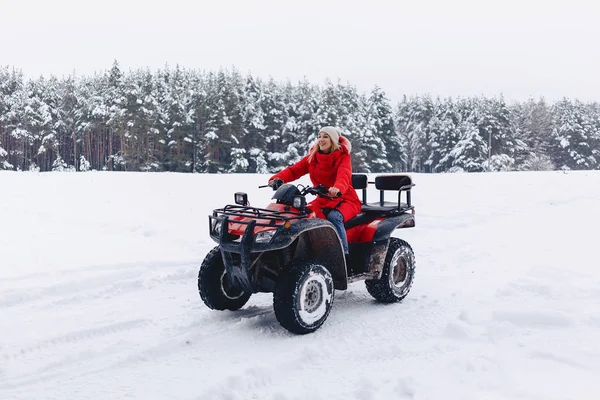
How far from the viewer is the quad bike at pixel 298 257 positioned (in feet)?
16.1

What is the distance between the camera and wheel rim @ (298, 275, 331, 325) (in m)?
5.00

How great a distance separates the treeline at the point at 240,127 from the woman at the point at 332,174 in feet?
144

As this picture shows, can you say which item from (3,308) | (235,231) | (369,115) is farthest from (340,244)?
A: (369,115)

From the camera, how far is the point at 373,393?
12.1 feet

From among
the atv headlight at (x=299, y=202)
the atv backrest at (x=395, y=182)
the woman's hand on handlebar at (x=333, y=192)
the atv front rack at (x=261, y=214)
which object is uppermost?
the atv backrest at (x=395, y=182)

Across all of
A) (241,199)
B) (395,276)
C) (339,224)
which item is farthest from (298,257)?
(395,276)

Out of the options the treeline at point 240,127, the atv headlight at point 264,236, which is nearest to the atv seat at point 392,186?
the atv headlight at point 264,236

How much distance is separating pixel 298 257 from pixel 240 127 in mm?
47585

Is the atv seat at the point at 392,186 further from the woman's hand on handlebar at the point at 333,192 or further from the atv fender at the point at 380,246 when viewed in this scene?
the woman's hand on handlebar at the point at 333,192

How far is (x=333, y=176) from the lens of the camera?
20.0 ft

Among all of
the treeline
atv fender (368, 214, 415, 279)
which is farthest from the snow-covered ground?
the treeline

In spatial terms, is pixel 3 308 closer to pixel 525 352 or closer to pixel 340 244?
pixel 340 244

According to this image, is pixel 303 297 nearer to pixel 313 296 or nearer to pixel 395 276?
pixel 313 296

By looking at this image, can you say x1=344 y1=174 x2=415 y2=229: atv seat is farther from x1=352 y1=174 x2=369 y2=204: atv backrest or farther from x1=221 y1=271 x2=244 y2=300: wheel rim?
x1=221 y1=271 x2=244 y2=300: wheel rim
